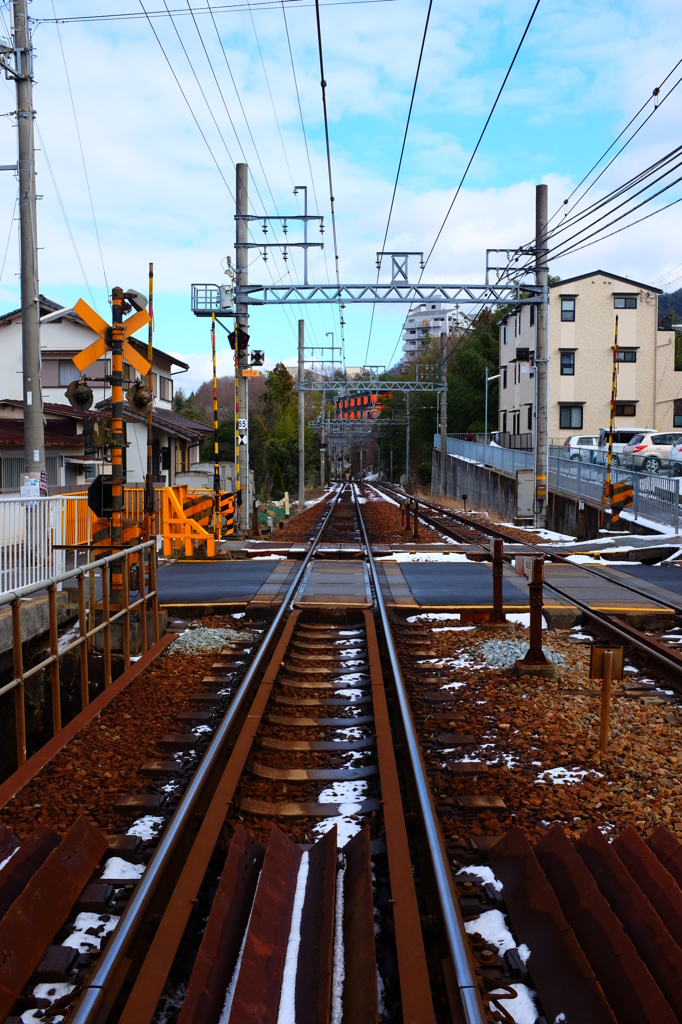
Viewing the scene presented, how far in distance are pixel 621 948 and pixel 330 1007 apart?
105cm

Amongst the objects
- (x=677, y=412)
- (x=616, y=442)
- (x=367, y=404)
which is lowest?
(x=616, y=442)

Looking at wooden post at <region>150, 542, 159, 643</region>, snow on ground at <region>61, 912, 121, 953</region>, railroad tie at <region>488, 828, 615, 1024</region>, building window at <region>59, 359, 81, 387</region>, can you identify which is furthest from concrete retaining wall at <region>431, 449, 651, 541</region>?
snow on ground at <region>61, 912, 121, 953</region>

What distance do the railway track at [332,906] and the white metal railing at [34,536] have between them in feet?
14.5

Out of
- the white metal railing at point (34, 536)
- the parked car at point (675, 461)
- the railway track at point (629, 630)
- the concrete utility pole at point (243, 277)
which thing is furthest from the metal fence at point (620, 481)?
the white metal railing at point (34, 536)

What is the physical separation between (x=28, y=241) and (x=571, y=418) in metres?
32.2

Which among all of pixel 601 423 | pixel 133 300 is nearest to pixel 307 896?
pixel 133 300

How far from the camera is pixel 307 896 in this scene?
3588 millimetres

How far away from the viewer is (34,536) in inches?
378

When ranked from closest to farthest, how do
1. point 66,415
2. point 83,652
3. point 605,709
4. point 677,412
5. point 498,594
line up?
point 605,709 → point 83,652 → point 498,594 → point 66,415 → point 677,412

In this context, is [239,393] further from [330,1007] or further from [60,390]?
[330,1007]

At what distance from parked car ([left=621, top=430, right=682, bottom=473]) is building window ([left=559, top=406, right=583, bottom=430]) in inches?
370

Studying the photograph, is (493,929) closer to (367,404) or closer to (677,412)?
(677,412)

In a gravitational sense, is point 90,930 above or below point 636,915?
below

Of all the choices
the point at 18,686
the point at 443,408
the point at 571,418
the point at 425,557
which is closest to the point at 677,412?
the point at 571,418
